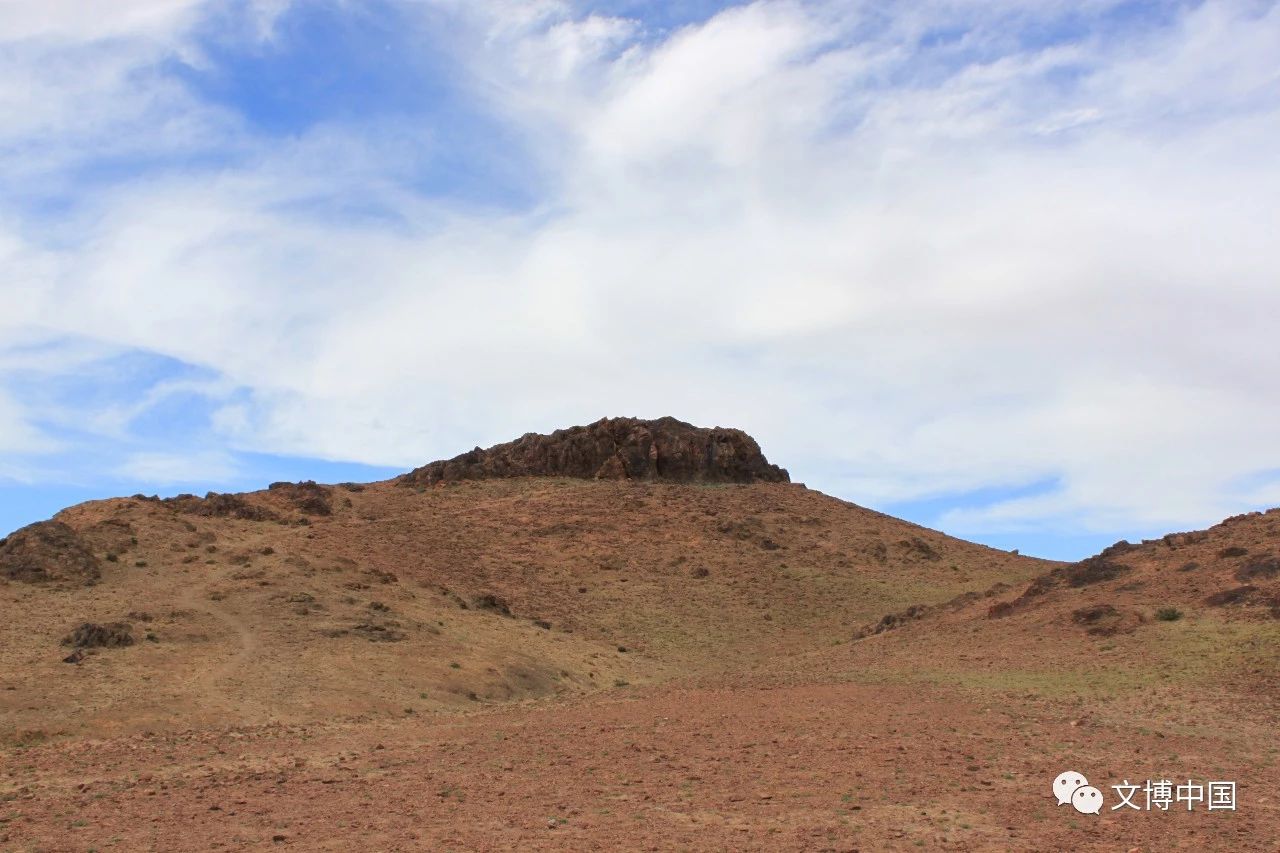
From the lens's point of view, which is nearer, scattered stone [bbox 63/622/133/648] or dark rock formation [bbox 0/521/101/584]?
scattered stone [bbox 63/622/133/648]

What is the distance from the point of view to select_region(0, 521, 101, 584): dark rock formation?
1352 inches

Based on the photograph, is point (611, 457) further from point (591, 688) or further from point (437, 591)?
point (591, 688)

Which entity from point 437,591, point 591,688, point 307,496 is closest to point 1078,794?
point 591,688

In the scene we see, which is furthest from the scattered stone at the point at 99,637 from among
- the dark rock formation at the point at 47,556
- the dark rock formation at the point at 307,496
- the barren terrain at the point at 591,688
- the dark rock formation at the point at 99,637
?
the dark rock formation at the point at 307,496

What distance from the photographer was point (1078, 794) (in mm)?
13945

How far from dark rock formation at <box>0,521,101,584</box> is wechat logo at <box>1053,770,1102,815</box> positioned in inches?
1190

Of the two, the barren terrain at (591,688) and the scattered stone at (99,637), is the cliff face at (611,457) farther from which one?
the scattered stone at (99,637)

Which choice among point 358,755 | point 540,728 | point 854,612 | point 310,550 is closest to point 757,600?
point 854,612

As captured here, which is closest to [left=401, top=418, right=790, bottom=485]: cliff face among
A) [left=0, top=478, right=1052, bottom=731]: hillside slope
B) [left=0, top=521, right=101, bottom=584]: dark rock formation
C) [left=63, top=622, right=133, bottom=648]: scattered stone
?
[left=0, top=478, right=1052, bottom=731]: hillside slope

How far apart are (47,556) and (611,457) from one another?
3487 cm

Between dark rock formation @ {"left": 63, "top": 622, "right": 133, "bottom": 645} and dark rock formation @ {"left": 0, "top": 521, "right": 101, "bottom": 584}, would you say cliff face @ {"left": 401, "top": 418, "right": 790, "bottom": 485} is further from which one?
dark rock formation @ {"left": 63, "top": 622, "right": 133, "bottom": 645}

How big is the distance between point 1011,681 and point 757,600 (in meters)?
23.4

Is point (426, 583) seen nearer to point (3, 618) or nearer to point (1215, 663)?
point (3, 618)

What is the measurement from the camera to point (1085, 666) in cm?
2548
